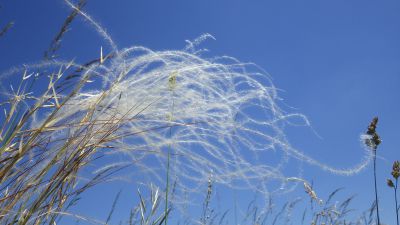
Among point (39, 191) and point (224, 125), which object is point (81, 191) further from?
point (224, 125)

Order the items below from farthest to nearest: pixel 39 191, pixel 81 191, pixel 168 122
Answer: pixel 168 122 < pixel 81 191 < pixel 39 191

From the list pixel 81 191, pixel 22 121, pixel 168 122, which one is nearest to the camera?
pixel 22 121

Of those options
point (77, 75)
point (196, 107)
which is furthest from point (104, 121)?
point (196, 107)

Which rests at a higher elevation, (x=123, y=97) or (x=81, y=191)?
(x=123, y=97)

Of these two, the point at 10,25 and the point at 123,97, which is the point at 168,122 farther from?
the point at 10,25

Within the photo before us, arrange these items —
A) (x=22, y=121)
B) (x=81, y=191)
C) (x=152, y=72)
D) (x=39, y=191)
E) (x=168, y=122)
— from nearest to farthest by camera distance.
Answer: (x=22, y=121) < (x=39, y=191) < (x=81, y=191) < (x=168, y=122) < (x=152, y=72)

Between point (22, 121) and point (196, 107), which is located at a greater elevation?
point (196, 107)

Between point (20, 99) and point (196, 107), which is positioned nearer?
point (20, 99)

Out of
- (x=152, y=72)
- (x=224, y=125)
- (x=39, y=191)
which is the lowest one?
(x=39, y=191)

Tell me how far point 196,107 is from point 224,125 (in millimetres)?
152

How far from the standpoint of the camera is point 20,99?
170 cm

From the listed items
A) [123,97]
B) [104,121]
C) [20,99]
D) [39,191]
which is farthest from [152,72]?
[39,191]

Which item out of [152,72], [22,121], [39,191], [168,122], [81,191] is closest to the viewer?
[22,121]

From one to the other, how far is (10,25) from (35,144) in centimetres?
48
